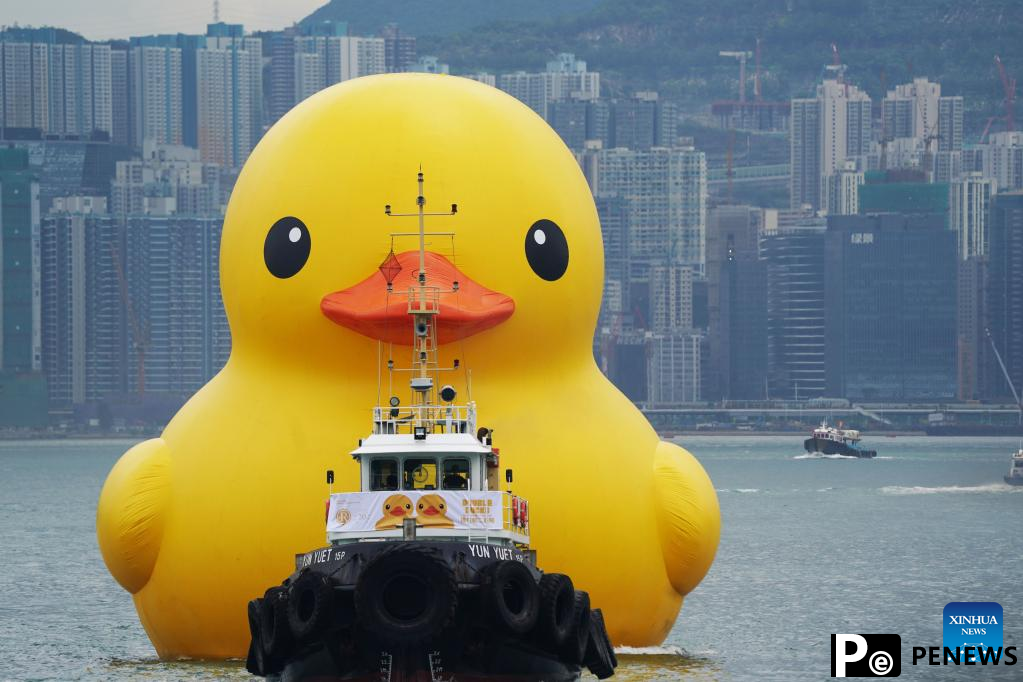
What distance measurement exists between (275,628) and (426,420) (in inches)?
125

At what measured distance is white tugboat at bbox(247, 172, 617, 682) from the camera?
86.0 ft

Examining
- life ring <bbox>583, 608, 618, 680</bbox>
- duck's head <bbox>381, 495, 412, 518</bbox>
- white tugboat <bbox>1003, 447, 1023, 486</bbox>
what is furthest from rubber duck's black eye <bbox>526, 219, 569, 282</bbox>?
white tugboat <bbox>1003, 447, 1023, 486</bbox>

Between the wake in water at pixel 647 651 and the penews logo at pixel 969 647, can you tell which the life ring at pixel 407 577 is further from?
the penews logo at pixel 969 647

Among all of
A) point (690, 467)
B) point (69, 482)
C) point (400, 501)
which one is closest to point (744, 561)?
point (690, 467)

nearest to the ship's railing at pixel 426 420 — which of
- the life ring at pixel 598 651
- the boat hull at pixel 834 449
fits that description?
the life ring at pixel 598 651

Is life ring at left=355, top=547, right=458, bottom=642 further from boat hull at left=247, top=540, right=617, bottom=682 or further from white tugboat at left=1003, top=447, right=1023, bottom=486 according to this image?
white tugboat at left=1003, top=447, right=1023, bottom=486

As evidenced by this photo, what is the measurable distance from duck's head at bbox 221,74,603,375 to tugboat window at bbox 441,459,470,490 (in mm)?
2702

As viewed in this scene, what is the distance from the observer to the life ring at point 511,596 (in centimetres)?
2647

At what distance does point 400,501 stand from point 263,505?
394cm

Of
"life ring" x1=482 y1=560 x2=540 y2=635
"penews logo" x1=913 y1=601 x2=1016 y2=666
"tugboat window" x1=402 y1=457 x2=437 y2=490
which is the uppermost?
"tugboat window" x1=402 y1=457 x2=437 y2=490

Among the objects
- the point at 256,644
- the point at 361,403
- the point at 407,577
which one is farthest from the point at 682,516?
the point at 407,577

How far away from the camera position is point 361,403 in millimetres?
31375

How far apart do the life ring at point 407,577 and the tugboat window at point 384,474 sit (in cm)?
205

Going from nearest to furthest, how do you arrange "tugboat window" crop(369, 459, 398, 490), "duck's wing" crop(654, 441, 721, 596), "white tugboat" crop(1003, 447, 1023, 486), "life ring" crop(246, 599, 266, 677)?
"life ring" crop(246, 599, 266, 677)
"tugboat window" crop(369, 459, 398, 490)
"duck's wing" crop(654, 441, 721, 596)
"white tugboat" crop(1003, 447, 1023, 486)
